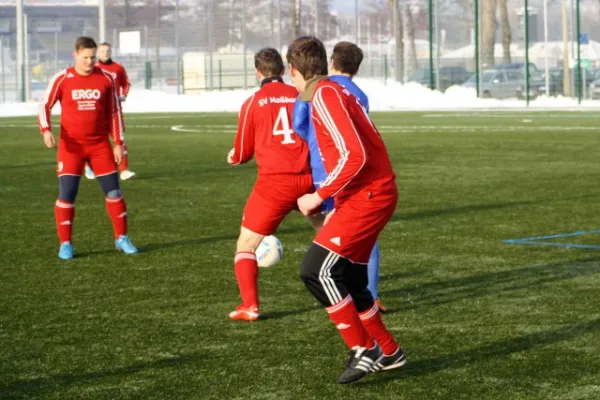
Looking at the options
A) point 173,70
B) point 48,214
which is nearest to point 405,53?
point 173,70

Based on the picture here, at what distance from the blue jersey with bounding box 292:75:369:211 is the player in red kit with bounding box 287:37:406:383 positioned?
1.02 m

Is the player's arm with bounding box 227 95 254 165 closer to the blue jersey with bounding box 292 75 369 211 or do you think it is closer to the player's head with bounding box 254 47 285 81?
the player's head with bounding box 254 47 285 81

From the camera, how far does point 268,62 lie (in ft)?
25.8

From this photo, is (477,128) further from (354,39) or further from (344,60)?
(354,39)

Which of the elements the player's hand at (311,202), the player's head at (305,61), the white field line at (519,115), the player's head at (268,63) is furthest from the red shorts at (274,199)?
the white field line at (519,115)

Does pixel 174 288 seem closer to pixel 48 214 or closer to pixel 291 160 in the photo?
pixel 291 160

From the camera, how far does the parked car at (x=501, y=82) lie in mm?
47062

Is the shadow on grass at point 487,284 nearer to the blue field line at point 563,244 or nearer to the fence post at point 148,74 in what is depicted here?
the blue field line at point 563,244

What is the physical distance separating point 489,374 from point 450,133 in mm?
22740

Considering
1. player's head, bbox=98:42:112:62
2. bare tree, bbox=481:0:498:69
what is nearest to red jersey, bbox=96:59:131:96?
player's head, bbox=98:42:112:62

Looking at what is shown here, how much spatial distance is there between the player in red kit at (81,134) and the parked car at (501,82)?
123 ft

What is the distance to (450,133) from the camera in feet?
94.5

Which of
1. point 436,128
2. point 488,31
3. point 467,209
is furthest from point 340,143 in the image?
point 488,31

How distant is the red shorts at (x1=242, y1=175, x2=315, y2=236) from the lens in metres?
7.77
